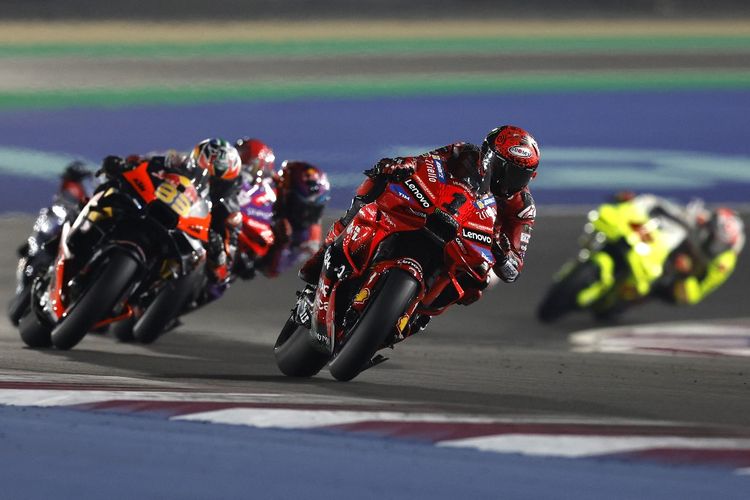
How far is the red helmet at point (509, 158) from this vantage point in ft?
24.4

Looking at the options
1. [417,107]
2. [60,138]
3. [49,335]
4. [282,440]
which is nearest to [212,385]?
[282,440]

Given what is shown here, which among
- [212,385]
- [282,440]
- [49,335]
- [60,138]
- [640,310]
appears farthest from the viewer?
[60,138]

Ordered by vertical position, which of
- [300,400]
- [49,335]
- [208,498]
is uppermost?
[208,498]

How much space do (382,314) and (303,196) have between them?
4.80m

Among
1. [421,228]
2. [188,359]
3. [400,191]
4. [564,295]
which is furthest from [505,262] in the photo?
[564,295]

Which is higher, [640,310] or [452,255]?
[452,255]

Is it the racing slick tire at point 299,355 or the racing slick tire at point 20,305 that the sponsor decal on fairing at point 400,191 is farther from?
the racing slick tire at point 20,305

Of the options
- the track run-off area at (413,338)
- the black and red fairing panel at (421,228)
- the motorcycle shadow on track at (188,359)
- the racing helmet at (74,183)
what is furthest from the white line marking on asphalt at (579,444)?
the racing helmet at (74,183)

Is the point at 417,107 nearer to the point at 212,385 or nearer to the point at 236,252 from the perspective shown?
the point at 236,252

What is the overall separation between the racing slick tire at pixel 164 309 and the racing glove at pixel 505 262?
243cm

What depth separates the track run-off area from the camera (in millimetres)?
5031

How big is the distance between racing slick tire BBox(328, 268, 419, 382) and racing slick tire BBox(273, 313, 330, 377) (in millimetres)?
606

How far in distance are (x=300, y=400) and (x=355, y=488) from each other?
1881mm

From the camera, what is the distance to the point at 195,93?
21.3m
